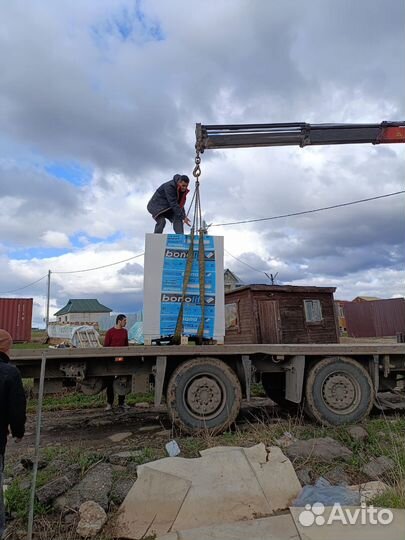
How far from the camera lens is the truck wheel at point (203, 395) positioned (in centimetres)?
577

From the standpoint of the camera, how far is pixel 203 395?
5.92m

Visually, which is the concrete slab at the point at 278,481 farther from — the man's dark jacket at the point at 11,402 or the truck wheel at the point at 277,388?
the truck wheel at the point at 277,388

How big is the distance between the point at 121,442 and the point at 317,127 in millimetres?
6529

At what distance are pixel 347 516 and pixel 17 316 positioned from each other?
72.7 feet

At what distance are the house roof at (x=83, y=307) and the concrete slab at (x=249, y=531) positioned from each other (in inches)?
→ 2149

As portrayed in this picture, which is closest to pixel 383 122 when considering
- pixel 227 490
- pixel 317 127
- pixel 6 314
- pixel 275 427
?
pixel 317 127

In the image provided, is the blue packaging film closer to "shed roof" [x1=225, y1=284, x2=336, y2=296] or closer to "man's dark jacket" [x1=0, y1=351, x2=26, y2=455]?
"man's dark jacket" [x1=0, y1=351, x2=26, y2=455]

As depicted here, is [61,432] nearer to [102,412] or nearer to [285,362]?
[102,412]

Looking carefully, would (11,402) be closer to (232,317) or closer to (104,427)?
(104,427)

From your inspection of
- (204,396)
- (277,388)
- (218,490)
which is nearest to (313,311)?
(277,388)

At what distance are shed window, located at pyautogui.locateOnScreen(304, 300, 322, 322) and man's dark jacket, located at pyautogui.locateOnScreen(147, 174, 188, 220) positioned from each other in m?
A: 8.78

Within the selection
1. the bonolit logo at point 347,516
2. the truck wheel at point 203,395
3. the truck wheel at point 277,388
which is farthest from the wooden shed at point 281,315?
the bonolit logo at point 347,516

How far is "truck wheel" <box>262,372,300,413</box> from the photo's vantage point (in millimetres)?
7430

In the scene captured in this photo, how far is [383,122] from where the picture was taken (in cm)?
820
